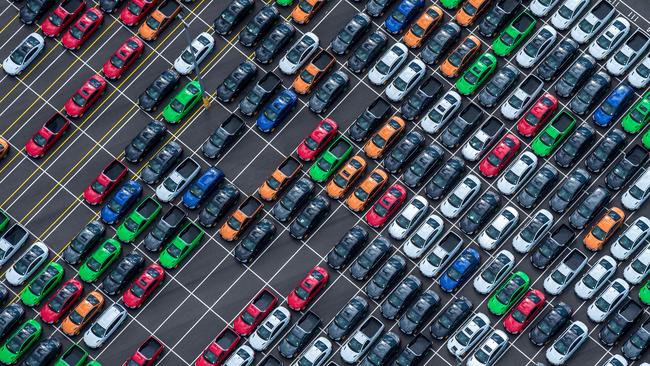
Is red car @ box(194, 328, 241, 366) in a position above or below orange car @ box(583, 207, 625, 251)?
below

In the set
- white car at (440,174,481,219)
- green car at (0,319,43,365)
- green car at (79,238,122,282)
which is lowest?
green car at (0,319,43,365)

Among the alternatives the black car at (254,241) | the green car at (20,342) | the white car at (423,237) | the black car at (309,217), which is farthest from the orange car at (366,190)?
the green car at (20,342)

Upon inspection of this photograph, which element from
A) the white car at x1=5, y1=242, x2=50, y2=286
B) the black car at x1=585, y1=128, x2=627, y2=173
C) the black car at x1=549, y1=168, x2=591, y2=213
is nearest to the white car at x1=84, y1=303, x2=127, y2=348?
the white car at x1=5, y1=242, x2=50, y2=286

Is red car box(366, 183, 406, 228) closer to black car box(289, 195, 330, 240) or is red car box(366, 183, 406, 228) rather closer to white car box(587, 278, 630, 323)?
black car box(289, 195, 330, 240)

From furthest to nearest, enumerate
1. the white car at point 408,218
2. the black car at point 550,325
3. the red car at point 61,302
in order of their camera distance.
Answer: the white car at point 408,218
the red car at point 61,302
the black car at point 550,325

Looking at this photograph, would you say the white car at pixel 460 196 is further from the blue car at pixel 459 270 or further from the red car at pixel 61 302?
the red car at pixel 61 302

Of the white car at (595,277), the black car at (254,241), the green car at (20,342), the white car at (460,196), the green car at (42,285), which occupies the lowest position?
the green car at (20,342)

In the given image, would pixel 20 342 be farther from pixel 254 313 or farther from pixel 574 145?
pixel 574 145
